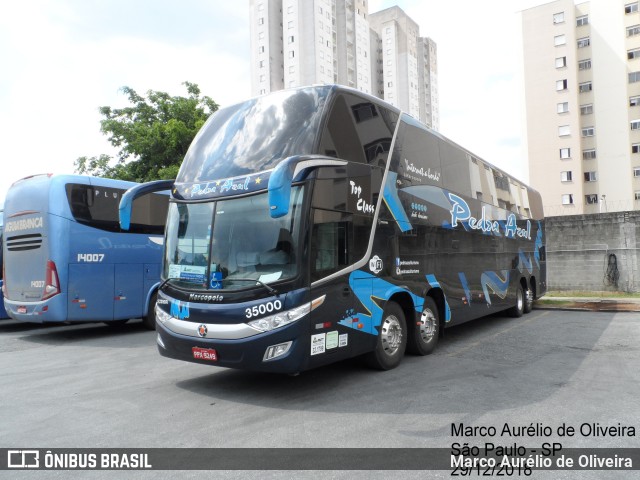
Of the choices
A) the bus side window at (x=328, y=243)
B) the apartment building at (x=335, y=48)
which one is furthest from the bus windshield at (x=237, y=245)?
the apartment building at (x=335, y=48)

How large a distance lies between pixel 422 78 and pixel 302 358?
99.9m

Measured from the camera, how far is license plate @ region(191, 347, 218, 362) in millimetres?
5816

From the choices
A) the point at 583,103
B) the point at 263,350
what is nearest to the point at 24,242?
the point at 263,350

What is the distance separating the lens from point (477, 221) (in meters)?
11.0

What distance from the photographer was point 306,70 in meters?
68.6

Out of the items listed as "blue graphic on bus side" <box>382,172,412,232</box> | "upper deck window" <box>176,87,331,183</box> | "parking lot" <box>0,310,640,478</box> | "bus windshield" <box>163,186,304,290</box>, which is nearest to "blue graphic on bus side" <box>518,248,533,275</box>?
"parking lot" <box>0,310,640,478</box>

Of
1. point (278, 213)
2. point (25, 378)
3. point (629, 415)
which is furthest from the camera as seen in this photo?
point (25, 378)

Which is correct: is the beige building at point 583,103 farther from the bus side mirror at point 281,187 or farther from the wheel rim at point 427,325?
the bus side mirror at point 281,187

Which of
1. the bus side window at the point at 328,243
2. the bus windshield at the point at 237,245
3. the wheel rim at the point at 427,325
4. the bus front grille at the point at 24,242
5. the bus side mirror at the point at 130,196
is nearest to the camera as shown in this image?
the bus windshield at the point at 237,245

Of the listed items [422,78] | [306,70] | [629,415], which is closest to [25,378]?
[629,415]

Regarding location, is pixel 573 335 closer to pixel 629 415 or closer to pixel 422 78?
pixel 629 415

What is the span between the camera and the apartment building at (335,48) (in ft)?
225

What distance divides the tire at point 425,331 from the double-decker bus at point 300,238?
26 mm

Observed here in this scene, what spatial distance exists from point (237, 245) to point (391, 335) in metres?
2.86
